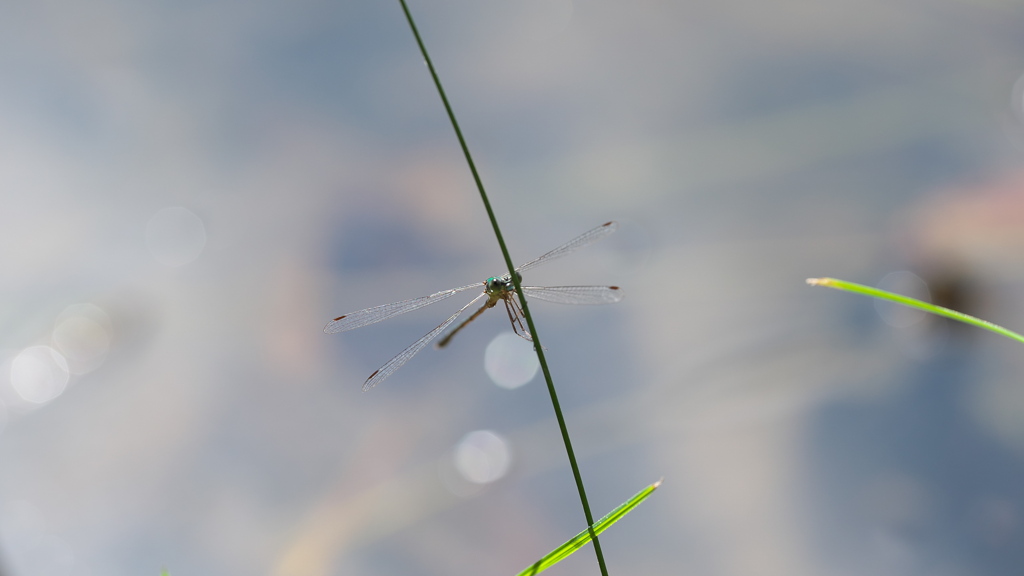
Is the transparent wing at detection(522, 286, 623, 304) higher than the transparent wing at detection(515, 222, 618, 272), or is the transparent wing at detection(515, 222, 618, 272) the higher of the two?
the transparent wing at detection(515, 222, 618, 272)

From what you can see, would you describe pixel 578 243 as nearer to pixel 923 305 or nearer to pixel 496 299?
pixel 496 299

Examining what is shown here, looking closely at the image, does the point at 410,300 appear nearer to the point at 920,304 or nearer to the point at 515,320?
the point at 515,320

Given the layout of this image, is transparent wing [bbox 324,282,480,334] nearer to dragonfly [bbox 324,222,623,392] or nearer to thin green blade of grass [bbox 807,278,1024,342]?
dragonfly [bbox 324,222,623,392]

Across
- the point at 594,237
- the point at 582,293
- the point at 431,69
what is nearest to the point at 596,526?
the point at 431,69

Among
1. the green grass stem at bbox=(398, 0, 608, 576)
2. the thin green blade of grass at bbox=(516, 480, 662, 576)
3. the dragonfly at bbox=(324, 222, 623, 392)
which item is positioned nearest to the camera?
the green grass stem at bbox=(398, 0, 608, 576)

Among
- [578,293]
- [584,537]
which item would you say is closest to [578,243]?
[578,293]

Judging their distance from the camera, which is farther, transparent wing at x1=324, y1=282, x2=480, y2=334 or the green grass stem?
transparent wing at x1=324, y1=282, x2=480, y2=334

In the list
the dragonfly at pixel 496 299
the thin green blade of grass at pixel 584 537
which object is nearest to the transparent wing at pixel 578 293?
the dragonfly at pixel 496 299

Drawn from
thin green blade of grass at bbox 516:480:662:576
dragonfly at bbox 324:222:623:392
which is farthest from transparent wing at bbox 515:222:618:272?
thin green blade of grass at bbox 516:480:662:576
